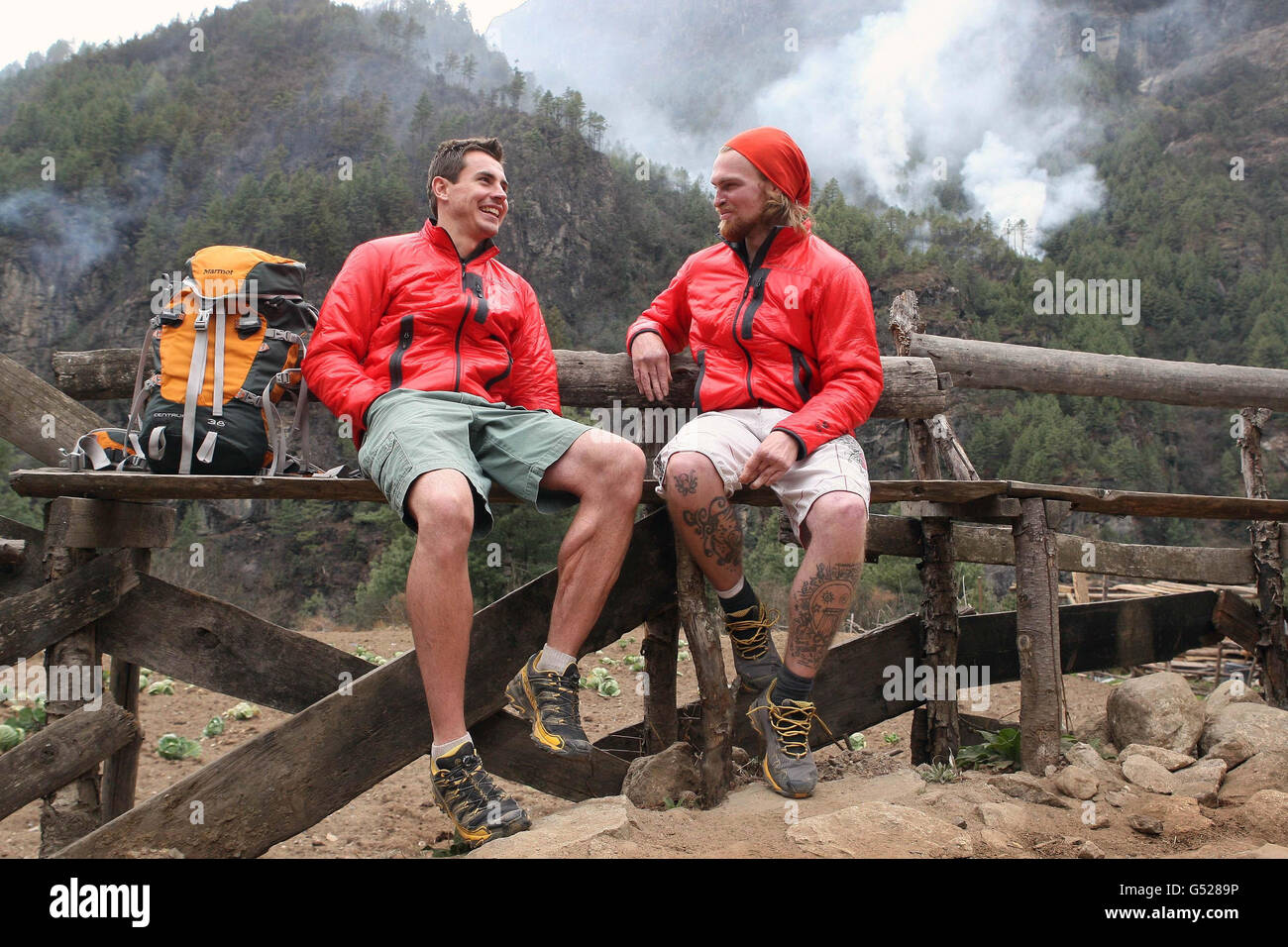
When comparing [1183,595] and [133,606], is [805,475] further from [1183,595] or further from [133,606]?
[1183,595]

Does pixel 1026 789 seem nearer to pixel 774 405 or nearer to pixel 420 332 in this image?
pixel 774 405

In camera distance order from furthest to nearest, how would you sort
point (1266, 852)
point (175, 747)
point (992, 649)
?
point (175, 747), point (992, 649), point (1266, 852)

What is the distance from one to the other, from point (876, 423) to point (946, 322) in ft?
37.3

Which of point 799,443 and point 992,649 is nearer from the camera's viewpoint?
point 799,443

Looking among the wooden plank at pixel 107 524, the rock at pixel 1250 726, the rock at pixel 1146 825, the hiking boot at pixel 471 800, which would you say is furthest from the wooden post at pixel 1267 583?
the wooden plank at pixel 107 524

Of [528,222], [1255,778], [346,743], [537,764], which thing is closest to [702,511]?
[537,764]

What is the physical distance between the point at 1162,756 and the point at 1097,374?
2.45 meters

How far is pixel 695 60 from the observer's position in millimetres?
152125

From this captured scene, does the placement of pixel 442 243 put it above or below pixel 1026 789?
above

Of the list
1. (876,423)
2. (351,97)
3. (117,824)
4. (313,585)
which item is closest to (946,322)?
(876,423)

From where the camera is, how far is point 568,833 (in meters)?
2.60

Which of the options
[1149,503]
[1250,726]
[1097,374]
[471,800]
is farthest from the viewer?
[1097,374]

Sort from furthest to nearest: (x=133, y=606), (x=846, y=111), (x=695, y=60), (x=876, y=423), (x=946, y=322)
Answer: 1. (x=695, y=60)
2. (x=846, y=111)
3. (x=946, y=322)
4. (x=876, y=423)
5. (x=133, y=606)

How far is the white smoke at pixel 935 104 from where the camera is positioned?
4444 inches
